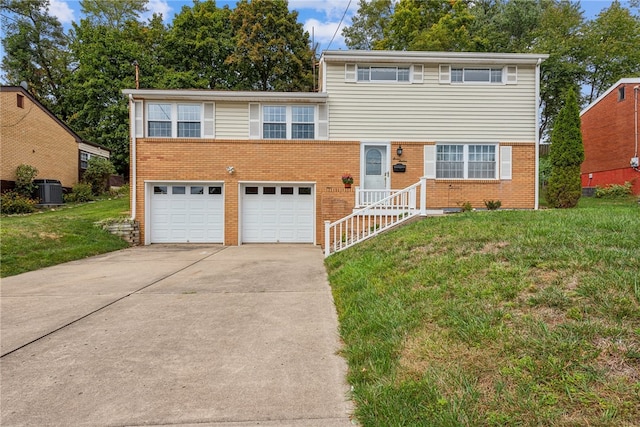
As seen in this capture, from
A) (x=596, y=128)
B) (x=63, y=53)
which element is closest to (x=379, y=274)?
(x=596, y=128)

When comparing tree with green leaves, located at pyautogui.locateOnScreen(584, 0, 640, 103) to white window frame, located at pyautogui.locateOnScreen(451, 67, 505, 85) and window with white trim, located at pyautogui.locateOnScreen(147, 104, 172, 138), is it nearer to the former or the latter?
white window frame, located at pyautogui.locateOnScreen(451, 67, 505, 85)

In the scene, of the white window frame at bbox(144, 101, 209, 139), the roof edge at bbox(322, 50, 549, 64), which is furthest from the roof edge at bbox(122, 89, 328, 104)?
the roof edge at bbox(322, 50, 549, 64)

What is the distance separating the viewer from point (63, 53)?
28.3 meters

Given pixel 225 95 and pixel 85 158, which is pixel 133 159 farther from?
pixel 85 158

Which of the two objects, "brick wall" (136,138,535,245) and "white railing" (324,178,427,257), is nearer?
"white railing" (324,178,427,257)

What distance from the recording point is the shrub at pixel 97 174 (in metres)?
18.7

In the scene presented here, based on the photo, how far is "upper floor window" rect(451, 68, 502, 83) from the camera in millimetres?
11617

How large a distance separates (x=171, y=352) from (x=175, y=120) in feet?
32.3

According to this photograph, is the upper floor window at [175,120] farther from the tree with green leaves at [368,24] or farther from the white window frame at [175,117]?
the tree with green leaves at [368,24]

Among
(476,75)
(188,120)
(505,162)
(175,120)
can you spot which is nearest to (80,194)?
(175,120)

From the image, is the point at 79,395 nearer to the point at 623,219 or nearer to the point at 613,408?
the point at 613,408

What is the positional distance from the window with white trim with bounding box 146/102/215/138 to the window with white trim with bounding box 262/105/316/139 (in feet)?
6.05

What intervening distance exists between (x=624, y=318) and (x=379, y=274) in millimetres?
2763

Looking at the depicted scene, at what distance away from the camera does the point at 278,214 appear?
11.7m
